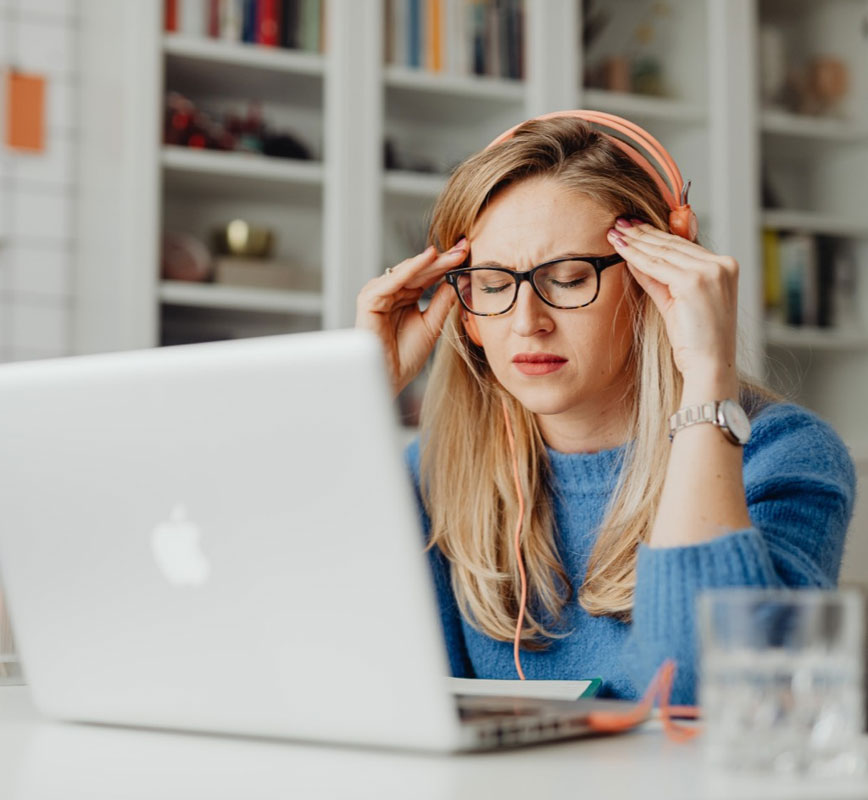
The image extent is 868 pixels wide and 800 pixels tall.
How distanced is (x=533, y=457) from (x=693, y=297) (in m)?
0.37

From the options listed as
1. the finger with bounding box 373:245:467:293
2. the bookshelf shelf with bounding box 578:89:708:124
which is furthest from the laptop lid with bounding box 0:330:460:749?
the bookshelf shelf with bounding box 578:89:708:124

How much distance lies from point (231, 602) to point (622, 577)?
684 millimetres

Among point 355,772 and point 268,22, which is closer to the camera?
point 355,772

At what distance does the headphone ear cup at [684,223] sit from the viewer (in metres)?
1.36

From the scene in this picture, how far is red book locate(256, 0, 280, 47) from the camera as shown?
2.82 metres

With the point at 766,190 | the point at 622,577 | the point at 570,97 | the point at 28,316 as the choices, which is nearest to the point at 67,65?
the point at 28,316

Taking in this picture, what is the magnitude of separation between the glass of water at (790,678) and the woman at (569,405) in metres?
0.46

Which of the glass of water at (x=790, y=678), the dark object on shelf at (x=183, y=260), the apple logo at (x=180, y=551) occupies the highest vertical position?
the dark object on shelf at (x=183, y=260)

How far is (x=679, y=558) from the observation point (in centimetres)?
101

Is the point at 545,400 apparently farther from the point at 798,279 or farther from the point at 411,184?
the point at 798,279

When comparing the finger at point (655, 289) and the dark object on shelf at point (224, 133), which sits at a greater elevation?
the dark object on shelf at point (224, 133)

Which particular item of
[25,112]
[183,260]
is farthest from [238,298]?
[25,112]

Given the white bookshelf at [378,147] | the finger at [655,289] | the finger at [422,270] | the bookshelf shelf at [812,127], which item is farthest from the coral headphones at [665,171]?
the bookshelf shelf at [812,127]

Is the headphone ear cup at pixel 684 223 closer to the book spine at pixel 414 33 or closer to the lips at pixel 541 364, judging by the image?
the lips at pixel 541 364
